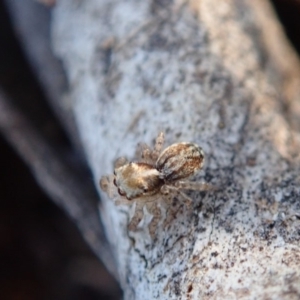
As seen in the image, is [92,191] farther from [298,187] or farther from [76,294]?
[298,187]

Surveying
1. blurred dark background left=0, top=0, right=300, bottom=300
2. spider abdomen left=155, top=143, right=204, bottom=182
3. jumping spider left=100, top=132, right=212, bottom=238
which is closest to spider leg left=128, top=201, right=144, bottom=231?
jumping spider left=100, top=132, right=212, bottom=238

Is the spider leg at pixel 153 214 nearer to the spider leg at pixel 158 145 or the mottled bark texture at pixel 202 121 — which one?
the mottled bark texture at pixel 202 121

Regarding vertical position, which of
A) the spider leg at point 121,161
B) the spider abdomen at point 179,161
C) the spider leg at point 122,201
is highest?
the spider leg at point 121,161

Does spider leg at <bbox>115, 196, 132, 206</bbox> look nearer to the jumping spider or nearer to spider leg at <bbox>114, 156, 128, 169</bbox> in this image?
the jumping spider

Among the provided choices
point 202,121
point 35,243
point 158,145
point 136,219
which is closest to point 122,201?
point 136,219

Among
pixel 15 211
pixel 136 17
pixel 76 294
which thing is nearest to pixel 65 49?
pixel 136 17

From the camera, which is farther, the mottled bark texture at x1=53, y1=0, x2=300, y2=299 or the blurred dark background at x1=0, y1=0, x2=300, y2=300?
the blurred dark background at x1=0, y1=0, x2=300, y2=300

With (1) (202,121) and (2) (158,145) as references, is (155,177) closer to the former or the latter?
(2) (158,145)

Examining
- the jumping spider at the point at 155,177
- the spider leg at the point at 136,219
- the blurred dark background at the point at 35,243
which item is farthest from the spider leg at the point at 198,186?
the blurred dark background at the point at 35,243
